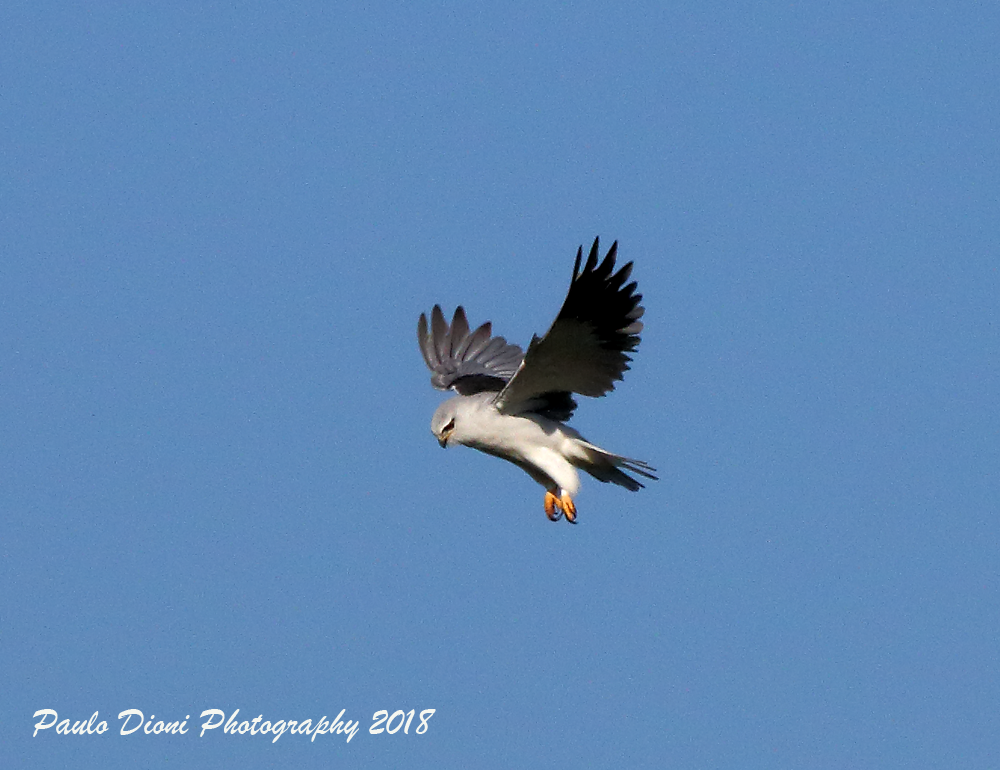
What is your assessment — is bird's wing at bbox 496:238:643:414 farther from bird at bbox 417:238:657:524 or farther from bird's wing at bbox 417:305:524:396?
bird's wing at bbox 417:305:524:396

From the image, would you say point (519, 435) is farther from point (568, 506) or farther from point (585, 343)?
point (585, 343)

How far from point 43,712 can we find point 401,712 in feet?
9.79

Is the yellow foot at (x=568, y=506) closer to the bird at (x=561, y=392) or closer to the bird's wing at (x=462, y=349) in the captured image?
the bird at (x=561, y=392)

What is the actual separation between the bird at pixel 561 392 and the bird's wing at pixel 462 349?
0.85ft

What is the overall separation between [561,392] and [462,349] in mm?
2180

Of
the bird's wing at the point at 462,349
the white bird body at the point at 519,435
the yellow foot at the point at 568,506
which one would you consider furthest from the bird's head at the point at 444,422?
the bird's wing at the point at 462,349

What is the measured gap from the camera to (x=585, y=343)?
12.0 meters

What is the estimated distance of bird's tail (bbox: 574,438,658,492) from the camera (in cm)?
1275

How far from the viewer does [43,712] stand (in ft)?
44.1

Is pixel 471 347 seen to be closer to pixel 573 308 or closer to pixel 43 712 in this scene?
pixel 573 308

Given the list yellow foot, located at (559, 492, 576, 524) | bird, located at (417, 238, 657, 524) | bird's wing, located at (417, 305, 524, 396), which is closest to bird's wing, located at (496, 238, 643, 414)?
bird, located at (417, 238, 657, 524)

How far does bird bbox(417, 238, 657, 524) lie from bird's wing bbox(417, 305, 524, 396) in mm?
259

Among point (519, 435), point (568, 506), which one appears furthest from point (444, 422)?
point (568, 506)

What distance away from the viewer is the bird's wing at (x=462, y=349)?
575 inches
